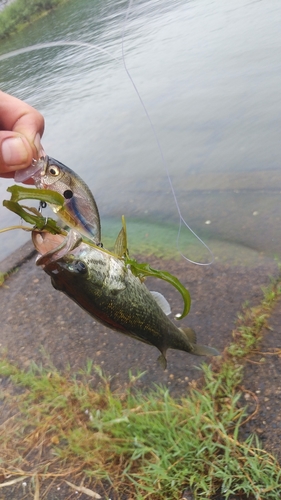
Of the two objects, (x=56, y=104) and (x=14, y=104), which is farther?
(x=56, y=104)

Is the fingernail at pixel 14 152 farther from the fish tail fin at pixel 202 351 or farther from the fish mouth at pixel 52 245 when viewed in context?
the fish tail fin at pixel 202 351

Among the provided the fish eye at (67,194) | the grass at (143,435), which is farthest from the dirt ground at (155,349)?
the fish eye at (67,194)

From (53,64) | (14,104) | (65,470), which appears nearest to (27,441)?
(65,470)

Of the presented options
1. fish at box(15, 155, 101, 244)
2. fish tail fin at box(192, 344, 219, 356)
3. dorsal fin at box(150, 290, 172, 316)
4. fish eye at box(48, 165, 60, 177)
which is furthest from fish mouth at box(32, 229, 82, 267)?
fish tail fin at box(192, 344, 219, 356)

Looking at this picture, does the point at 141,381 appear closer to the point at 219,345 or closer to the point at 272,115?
the point at 219,345

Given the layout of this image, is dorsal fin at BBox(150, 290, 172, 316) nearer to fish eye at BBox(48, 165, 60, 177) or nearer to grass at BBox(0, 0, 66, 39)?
fish eye at BBox(48, 165, 60, 177)

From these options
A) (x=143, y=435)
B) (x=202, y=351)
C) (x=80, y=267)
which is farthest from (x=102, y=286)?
(x=143, y=435)

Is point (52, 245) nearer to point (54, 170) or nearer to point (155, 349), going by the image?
point (54, 170)
